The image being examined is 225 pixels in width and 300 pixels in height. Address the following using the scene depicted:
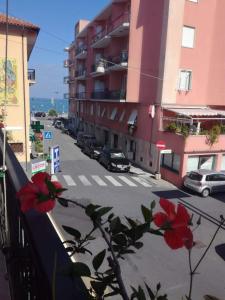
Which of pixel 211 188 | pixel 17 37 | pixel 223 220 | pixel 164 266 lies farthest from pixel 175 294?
pixel 17 37

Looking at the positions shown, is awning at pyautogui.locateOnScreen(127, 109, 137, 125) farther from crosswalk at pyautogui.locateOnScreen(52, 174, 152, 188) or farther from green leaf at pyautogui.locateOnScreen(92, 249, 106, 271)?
green leaf at pyautogui.locateOnScreen(92, 249, 106, 271)

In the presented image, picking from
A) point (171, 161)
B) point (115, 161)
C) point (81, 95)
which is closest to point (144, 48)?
point (115, 161)

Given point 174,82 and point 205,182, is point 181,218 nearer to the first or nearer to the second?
point 205,182

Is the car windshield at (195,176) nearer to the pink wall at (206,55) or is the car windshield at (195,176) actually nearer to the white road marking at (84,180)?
the pink wall at (206,55)

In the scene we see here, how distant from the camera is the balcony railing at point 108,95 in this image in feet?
97.2

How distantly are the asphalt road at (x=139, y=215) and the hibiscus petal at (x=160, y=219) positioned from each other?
0.70 meters

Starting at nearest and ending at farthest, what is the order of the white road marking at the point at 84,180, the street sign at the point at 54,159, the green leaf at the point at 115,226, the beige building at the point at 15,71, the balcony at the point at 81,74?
the green leaf at the point at 115,226 < the street sign at the point at 54,159 < the beige building at the point at 15,71 < the white road marking at the point at 84,180 < the balcony at the point at 81,74

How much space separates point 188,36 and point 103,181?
526 inches

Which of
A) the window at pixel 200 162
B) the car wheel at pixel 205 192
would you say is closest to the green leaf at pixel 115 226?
the car wheel at pixel 205 192

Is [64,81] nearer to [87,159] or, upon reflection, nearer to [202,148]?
[87,159]

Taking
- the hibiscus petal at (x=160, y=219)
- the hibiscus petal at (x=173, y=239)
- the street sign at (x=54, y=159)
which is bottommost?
the street sign at (x=54, y=159)

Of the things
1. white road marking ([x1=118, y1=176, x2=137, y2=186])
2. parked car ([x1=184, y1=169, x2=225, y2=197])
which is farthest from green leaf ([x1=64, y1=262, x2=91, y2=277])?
white road marking ([x1=118, y1=176, x2=137, y2=186])

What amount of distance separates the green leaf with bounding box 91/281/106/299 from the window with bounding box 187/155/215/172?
70.9 feet

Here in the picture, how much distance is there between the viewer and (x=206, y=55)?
992 inches
